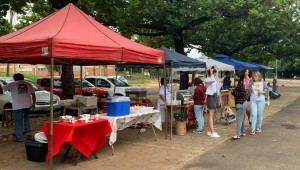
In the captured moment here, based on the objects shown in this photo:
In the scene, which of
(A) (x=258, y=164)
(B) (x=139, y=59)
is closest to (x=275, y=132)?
(A) (x=258, y=164)

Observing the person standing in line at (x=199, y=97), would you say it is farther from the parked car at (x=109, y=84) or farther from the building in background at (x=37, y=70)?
the building in background at (x=37, y=70)

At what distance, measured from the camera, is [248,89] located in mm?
10242

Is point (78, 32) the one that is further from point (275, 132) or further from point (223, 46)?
point (223, 46)

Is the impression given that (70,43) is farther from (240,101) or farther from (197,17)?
(197,17)

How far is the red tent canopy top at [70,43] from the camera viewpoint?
6.31 metres

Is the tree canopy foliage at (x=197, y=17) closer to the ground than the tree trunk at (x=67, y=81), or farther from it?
farther from it

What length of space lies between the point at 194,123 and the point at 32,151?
571cm

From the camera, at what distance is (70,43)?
645cm

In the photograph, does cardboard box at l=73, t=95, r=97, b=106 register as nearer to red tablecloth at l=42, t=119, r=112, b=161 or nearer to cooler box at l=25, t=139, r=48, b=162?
red tablecloth at l=42, t=119, r=112, b=161

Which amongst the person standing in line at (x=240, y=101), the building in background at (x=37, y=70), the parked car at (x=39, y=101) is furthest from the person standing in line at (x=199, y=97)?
the building in background at (x=37, y=70)

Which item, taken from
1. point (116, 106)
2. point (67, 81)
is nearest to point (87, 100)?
point (116, 106)

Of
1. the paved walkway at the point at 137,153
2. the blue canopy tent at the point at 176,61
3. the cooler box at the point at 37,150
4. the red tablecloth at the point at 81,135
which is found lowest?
the paved walkway at the point at 137,153

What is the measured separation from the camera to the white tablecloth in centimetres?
770

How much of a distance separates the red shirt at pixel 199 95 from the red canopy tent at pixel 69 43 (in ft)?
7.20
